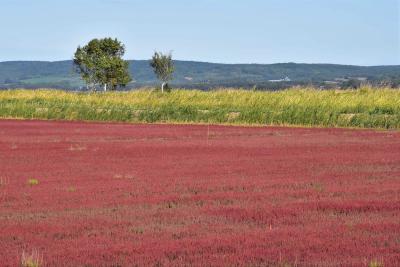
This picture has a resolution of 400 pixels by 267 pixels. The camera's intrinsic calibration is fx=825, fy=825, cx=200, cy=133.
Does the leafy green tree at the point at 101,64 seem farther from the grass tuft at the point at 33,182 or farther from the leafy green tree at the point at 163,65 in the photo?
the grass tuft at the point at 33,182

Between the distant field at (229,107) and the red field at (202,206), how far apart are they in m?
19.9

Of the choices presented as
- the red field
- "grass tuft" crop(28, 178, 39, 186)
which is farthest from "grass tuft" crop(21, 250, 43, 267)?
"grass tuft" crop(28, 178, 39, 186)

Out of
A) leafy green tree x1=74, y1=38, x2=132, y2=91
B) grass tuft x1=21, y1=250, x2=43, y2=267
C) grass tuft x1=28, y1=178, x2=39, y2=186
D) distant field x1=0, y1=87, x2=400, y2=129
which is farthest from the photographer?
leafy green tree x1=74, y1=38, x2=132, y2=91

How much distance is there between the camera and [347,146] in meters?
30.7

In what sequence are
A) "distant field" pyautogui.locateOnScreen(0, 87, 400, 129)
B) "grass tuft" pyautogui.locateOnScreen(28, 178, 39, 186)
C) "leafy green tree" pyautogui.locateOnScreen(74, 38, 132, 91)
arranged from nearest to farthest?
"grass tuft" pyautogui.locateOnScreen(28, 178, 39, 186) → "distant field" pyautogui.locateOnScreen(0, 87, 400, 129) → "leafy green tree" pyautogui.locateOnScreen(74, 38, 132, 91)

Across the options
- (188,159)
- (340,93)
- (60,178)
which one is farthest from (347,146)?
(340,93)

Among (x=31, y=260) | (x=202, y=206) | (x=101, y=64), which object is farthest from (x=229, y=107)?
(x=31, y=260)

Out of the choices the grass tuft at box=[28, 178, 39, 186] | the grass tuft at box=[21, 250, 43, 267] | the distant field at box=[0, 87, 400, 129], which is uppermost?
the grass tuft at box=[21, 250, 43, 267]

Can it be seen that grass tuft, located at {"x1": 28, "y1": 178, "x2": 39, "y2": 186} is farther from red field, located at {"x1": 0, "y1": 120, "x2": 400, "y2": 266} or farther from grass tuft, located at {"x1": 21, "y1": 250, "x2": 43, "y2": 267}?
grass tuft, located at {"x1": 21, "y1": 250, "x2": 43, "y2": 267}

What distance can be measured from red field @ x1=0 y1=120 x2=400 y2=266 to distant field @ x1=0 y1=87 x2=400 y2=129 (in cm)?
1988

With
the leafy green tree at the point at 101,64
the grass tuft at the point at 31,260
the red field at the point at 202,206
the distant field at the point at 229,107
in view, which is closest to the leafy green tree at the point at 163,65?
the leafy green tree at the point at 101,64

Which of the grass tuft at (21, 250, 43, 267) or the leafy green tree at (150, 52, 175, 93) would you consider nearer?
the grass tuft at (21, 250, 43, 267)

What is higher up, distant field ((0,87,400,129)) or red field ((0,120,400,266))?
red field ((0,120,400,266))

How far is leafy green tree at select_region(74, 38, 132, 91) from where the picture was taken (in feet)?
296
